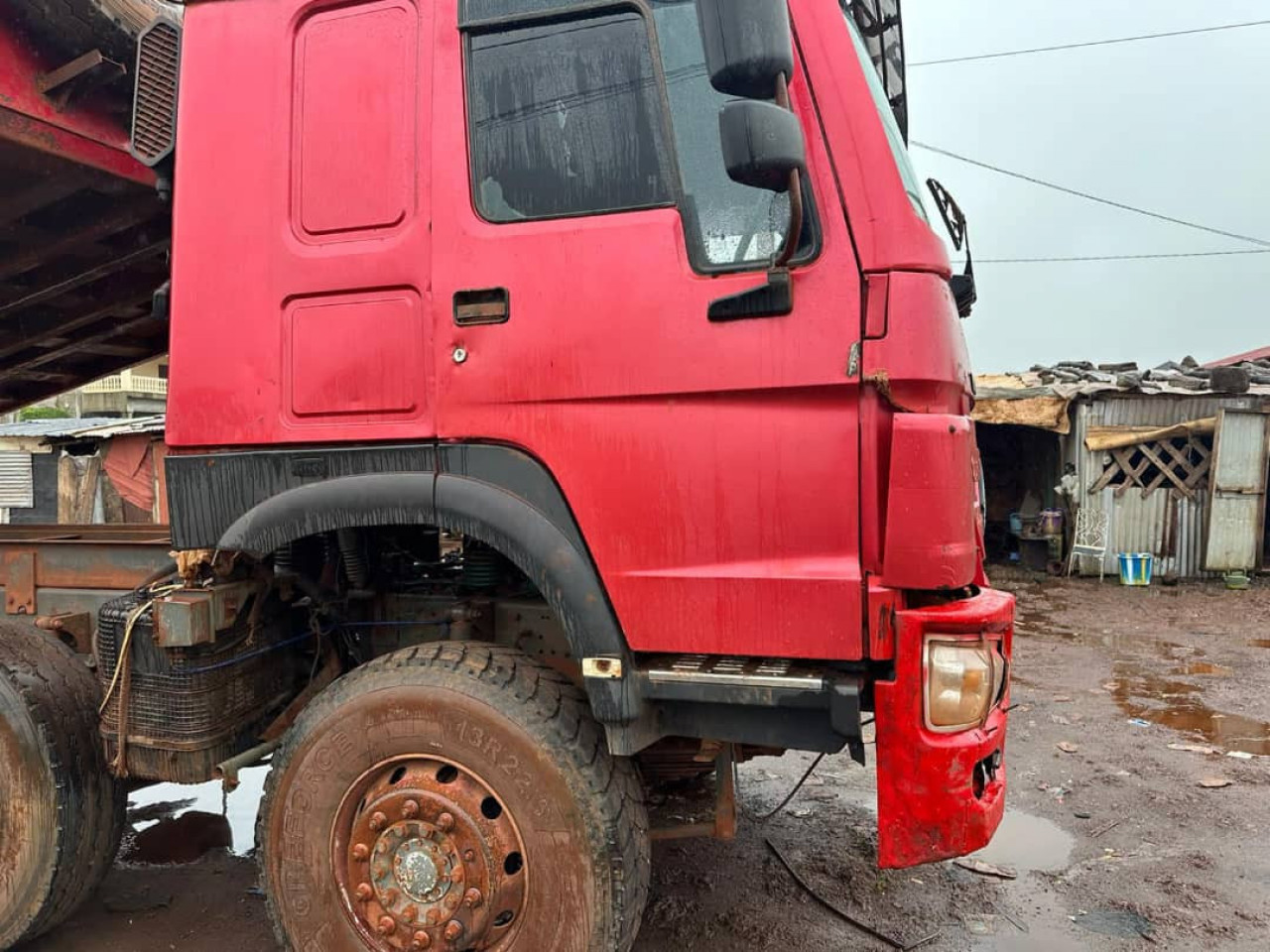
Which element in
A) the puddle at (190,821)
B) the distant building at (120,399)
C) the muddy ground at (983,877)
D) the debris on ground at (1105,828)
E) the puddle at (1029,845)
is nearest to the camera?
the muddy ground at (983,877)

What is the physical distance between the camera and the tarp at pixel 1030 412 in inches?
469

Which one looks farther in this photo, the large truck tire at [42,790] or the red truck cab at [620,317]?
the large truck tire at [42,790]

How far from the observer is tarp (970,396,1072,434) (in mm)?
11906

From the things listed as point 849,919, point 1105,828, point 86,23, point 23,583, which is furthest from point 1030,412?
point 23,583

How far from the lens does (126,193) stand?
318 centimetres

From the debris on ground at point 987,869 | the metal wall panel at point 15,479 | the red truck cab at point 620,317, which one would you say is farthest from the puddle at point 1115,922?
the metal wall panel at point 15,479

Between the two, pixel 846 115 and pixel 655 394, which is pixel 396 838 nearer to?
pixel 655 394

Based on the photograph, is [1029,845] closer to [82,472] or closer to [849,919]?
[849,919]

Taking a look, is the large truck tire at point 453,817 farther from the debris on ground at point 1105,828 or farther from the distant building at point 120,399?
the distant building at point 120,399

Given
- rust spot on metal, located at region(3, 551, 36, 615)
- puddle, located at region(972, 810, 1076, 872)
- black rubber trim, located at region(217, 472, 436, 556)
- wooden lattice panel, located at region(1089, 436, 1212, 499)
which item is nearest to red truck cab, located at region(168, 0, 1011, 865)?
black rubber trim, located at region(217, 472, 436, 556)

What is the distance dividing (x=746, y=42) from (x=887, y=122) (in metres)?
0.75

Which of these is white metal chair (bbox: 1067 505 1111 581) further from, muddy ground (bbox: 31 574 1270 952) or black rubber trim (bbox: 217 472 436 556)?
black rubber trim (bbox: 217 472 436 556)

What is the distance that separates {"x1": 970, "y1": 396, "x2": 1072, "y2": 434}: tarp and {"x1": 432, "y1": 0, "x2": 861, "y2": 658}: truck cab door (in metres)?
10.8

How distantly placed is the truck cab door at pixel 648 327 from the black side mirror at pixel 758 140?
26cm
